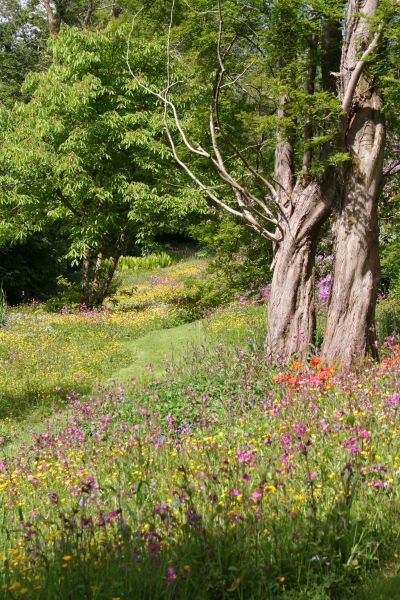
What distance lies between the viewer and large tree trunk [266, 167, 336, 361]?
791 centimetres

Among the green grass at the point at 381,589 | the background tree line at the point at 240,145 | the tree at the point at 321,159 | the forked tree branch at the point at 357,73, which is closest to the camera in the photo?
the green grass at the point at 381,589

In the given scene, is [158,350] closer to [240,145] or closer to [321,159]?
[240,145]

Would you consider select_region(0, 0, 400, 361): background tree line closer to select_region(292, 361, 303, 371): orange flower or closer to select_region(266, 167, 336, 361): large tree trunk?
select_region(266, 167, 336, 361): large tree trunk

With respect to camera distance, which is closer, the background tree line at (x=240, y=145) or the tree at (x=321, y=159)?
the tree at (x=321, y=159)

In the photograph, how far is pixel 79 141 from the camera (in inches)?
609

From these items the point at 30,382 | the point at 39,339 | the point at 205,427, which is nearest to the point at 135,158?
the point at 39,339

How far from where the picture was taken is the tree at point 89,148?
15.6 m

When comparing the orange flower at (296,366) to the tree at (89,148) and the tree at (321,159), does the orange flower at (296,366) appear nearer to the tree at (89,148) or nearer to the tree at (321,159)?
the tree at (321,159)

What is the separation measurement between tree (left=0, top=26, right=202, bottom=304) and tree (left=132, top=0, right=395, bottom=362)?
714 cm

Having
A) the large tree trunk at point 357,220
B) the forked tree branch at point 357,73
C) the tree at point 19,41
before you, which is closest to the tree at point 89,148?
the large tree trunk at point 357,220

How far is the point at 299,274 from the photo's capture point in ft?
26.3

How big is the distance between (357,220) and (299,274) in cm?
123

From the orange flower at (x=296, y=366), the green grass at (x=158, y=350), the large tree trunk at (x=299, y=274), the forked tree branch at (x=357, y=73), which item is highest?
the forked tree branch at (x=357, y=73)

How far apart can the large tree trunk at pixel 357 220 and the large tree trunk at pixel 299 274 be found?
0.69 metres
